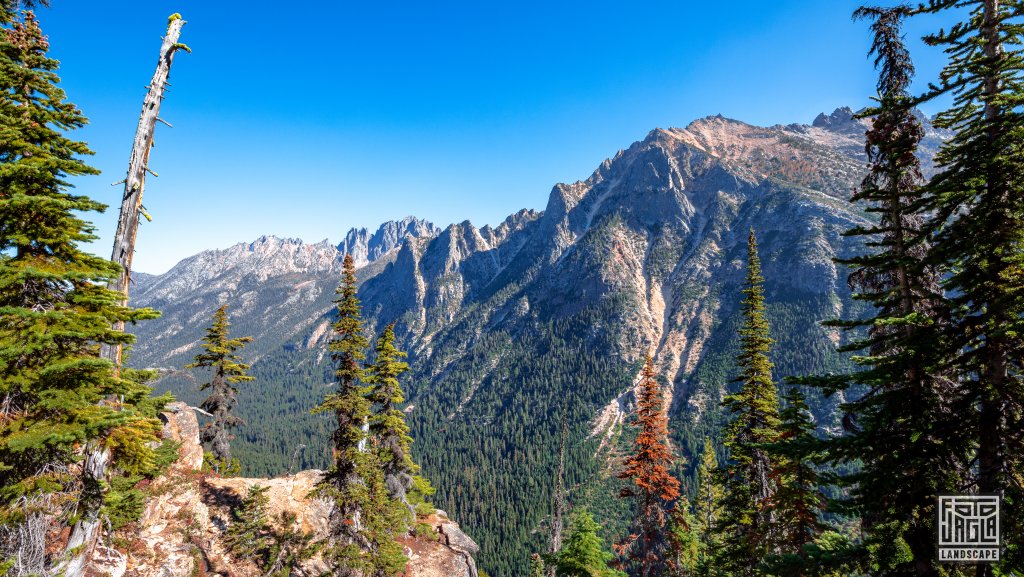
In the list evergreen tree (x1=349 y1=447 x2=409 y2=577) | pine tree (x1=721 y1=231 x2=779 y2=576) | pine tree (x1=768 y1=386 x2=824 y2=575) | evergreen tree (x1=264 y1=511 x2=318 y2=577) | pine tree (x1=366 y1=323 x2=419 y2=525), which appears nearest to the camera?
pine tree (x1=768 y1=386 x2=824 y2=575)

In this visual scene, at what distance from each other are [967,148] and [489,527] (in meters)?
141

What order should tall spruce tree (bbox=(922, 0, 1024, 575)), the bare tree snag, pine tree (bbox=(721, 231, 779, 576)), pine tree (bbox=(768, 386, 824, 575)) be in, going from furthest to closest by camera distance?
1. pine tree (bbox=(721, 231, 779, 576))
2. pine tree (bbox=(768, 386, 824, 575))
3. the bare tree snag
4. tall spruce tree (bbox=(922, 0, 1024, 575))

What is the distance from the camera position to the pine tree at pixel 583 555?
801 inches

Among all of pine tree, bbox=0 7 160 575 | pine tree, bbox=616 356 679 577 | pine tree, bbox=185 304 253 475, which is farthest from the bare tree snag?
pine tree, bbox=185 304 253 475

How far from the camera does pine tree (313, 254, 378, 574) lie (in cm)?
2014

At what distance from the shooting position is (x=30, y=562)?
898cm

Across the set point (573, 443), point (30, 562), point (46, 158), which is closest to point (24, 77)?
point (46, 158)

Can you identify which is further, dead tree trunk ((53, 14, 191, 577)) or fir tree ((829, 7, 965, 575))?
dead tree trunk ((53, 14, 191, 577))

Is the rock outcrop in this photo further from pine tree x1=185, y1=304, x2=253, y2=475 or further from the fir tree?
the fir tree

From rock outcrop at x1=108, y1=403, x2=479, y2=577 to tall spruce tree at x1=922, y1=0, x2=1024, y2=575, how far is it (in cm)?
2666

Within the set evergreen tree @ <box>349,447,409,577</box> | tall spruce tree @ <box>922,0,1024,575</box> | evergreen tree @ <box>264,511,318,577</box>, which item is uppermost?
tall spruce tree @ <box>922,0,1024,575</box>

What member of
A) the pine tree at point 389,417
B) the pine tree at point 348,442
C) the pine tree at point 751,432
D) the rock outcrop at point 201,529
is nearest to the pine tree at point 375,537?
the pine tree at point 348,442

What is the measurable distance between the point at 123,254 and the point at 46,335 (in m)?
3.44

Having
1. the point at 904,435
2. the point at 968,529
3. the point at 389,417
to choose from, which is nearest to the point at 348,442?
the point at 389,417
